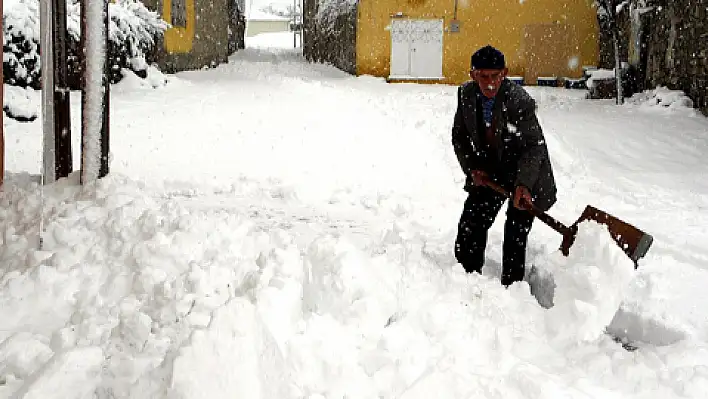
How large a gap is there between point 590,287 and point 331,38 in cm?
2095

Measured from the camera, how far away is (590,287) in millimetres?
3578

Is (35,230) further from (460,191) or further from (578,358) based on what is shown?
(460,191)

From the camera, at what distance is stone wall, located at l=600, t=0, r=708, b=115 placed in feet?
35.2

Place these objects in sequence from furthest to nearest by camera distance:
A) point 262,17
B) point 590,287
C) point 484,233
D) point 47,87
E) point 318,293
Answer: point 262,17 → point 47,87 → point 484,233 → point 590,287 → point 318,293

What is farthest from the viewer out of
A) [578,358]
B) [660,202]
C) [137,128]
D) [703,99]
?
[703,99]

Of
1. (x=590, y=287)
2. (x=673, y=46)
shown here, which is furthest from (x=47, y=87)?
(x=673, y=46)

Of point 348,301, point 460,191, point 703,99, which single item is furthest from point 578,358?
point 703,99

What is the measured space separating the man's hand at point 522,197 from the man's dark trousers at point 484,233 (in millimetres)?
187

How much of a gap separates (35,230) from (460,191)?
4505mm

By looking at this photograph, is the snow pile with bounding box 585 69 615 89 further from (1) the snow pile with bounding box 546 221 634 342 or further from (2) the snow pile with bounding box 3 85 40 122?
(1) the snow pile with bounding box 546 221 634 342

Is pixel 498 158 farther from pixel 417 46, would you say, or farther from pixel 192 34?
Result: pixel 192 34

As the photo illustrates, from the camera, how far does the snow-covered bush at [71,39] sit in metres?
9.75

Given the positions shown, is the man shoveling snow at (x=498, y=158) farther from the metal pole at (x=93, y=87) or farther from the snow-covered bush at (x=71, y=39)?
the snow-covered bush at (x=71, y=39)

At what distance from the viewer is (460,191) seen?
7.55m
